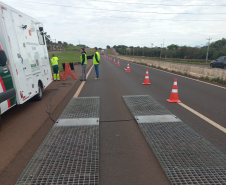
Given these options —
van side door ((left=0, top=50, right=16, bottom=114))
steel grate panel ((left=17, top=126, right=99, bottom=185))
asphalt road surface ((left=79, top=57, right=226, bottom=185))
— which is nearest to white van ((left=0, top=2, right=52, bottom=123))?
van side door ((left=0, top=50, right=16, bottom=114))

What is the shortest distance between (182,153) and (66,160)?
2.06 m

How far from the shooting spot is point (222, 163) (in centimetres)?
315

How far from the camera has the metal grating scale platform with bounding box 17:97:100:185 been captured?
2793mm

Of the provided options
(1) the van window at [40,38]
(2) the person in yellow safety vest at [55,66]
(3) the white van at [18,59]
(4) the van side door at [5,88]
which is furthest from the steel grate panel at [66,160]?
(2) the person in yellow safety vest at [55,66]

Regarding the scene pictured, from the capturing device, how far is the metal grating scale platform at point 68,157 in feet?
9.16

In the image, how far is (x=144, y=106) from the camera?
6.29m

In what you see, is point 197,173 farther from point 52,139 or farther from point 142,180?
point 52,139

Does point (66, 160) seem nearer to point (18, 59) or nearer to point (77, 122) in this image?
point (77, 122)

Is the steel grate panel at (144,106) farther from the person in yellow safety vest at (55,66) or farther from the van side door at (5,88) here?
the person in yellow safety vest at (55,66)

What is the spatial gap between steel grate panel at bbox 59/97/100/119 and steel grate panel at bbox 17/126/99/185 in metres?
1.07

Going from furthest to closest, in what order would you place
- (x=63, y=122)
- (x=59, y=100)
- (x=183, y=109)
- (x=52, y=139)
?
(x=59, y=100) < (x=183, y=109) < (x=63, y=122) < (x=52, y=139)

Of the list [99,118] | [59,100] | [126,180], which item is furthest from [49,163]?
[59,100]

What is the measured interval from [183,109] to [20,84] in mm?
4910

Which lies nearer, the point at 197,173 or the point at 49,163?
the point at 197,173
